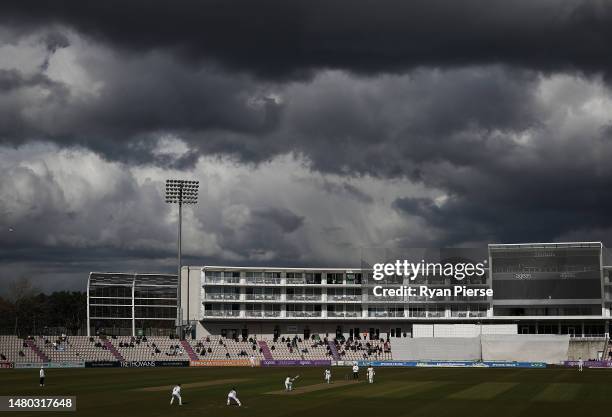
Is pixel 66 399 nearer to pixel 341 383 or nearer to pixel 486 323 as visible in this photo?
pixel 341 383

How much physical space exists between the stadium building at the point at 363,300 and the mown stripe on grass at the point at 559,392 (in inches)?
2249

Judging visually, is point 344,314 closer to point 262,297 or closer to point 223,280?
point 262,297

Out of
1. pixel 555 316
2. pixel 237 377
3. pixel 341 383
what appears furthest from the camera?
pixel 555 316

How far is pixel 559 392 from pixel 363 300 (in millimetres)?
83223

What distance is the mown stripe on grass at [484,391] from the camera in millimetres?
63650

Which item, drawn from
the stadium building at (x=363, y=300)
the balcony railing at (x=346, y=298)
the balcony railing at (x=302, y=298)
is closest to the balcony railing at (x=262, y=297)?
the stadium building at (x=363, y=300)

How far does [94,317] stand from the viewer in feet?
485

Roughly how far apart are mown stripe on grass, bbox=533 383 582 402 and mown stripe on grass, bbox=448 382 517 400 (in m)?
3.28

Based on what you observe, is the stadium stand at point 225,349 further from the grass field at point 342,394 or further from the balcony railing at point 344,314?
the grass field at point 342,394

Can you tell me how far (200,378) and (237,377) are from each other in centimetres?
405

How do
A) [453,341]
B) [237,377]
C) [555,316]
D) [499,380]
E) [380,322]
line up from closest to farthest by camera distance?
[499,380], [237,377], [453,341], [555,316], [380,322]

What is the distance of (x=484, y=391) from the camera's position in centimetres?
6950

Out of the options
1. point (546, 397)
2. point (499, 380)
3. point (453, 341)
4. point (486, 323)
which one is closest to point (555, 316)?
point (486, 323)

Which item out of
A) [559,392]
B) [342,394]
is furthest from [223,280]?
[559,392]
